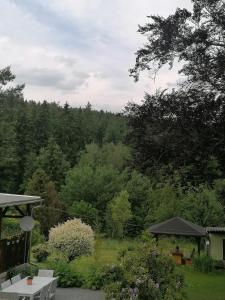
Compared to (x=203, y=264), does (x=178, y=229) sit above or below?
above

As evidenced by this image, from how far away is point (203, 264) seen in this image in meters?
22.2

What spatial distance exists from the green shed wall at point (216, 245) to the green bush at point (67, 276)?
13.0 meters

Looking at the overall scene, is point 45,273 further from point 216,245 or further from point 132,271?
point 216,245

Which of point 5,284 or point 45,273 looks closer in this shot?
point 5,284

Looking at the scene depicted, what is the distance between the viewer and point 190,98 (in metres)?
12.3

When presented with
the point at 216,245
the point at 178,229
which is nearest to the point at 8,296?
the point at 178,229

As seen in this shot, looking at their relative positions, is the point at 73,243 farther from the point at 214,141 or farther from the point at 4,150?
the point at 4,150

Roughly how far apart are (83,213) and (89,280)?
32.5 metres

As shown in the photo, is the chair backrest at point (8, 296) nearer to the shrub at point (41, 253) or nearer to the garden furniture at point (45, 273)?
the garden furniture at point (45, 273)

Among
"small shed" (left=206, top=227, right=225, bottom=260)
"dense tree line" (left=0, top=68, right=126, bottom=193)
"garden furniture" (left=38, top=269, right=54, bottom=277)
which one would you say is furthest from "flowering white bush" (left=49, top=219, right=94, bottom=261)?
"dense tree line" (left=0, top=68, right=126, bottom=193)

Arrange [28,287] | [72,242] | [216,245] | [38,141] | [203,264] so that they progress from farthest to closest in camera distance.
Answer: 1. [38,141]
2. [216,245]
3. [203,264]
4. [72,242]
5. [28,287]

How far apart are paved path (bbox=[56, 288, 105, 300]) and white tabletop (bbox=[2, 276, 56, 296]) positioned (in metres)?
1.90

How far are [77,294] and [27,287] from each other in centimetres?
360

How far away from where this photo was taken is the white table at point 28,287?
10188 millimetres
